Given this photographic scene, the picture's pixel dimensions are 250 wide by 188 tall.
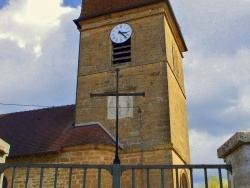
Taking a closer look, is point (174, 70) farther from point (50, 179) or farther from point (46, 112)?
point (50, 179)

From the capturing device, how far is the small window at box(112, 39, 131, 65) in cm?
1570

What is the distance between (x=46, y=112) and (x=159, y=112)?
20.1 ft

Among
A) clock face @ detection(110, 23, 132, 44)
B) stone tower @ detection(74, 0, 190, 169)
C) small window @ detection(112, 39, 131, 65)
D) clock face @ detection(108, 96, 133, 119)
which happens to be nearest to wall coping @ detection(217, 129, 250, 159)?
stone tower @ detection(74, 0, 190, 169)

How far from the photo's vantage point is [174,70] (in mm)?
16594

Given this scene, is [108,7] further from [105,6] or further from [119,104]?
[119,104]

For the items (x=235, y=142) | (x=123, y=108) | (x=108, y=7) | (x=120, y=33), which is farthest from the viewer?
(x=108, y=7)

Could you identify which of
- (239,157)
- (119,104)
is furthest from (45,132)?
(239,157)

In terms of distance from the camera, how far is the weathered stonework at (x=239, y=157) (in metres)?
3.14

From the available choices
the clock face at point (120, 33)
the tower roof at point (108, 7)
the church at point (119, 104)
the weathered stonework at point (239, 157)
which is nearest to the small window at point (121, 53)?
the church at point (119, 104)

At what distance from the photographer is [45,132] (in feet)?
48.2

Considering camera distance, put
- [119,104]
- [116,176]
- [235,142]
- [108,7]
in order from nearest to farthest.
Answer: [235,142], [116,176], [119,104], [108,7]

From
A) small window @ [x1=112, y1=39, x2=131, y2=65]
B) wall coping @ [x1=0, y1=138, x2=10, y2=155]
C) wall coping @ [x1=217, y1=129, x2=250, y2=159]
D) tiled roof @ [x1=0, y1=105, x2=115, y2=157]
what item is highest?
small window @ [x1=112, y1=39, x2=131, y2=65]

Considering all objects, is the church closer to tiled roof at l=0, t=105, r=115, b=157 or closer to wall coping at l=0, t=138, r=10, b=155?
tiled roof at l=0, t=105, r=115, b=157

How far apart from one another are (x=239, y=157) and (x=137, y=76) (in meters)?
11.7
